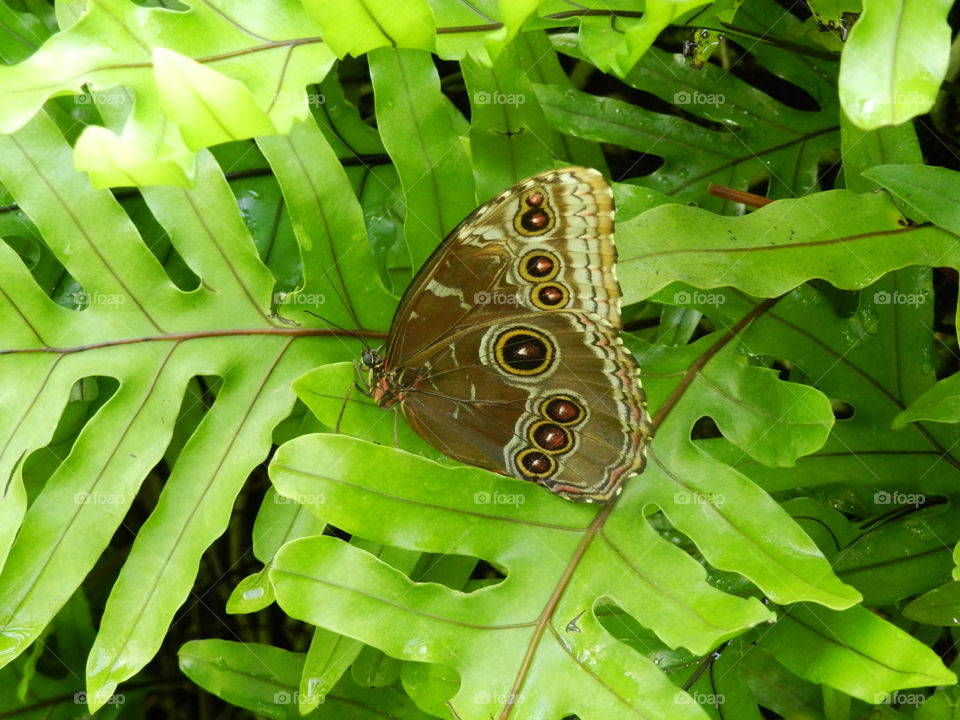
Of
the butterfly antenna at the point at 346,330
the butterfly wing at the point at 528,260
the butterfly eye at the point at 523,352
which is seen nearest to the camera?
the butterfly wing at the point at 528,260

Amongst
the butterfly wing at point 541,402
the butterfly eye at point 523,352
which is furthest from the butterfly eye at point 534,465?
the butterfly eye at point 523,352

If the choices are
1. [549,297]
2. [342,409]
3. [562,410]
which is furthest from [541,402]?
[342,409]

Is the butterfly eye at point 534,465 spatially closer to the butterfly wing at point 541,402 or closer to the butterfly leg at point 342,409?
the butterfly wing at point 541,402

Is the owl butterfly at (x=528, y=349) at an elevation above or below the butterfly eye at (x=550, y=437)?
above

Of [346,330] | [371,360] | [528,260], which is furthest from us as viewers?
[346,330]

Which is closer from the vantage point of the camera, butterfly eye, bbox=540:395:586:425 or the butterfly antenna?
butterfly eye, bbox=540:395:586:425

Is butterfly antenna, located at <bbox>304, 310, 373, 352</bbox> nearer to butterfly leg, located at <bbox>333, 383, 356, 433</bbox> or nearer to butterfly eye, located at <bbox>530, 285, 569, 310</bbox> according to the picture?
butterfly leg, located at <bbox>333, 383, 356, 433</bbox>

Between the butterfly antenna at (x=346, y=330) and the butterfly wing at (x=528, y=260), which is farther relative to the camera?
the butterfly antenna at (x=346, y=330)

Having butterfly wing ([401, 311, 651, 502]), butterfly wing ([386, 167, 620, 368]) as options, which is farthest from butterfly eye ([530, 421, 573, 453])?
butterfly wing ([386, 167, 620, 368])

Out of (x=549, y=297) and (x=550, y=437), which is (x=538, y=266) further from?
(x=550, y=437)
